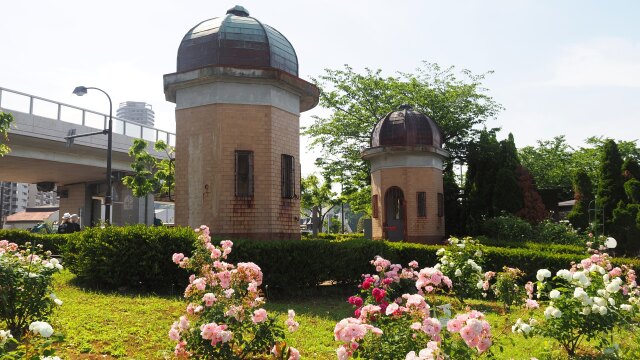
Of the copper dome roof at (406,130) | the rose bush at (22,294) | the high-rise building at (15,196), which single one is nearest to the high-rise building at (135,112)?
the high-rise building at (15,196)

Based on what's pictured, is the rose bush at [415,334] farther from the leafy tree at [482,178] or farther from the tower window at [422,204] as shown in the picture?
the leafy tree at [482,178]

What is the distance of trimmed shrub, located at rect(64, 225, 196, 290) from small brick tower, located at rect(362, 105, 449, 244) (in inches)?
447

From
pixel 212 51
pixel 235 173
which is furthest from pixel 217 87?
pixel 235 173

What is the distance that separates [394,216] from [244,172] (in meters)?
13.0

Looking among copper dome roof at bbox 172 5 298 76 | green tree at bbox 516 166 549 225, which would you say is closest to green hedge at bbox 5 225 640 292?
copper dome roof at bbox 172 5 298 76

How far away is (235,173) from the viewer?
11812 mm

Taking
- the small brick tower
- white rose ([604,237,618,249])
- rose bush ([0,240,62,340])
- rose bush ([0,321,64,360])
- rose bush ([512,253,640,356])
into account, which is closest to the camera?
rose bush ([0,321,64,360])

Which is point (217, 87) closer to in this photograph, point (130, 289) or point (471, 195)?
point (130, 289)

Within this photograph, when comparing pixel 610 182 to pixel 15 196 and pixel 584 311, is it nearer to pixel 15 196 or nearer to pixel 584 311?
pixel 584 311

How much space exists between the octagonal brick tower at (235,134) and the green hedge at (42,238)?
6.64m

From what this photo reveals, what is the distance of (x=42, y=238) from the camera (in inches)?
666

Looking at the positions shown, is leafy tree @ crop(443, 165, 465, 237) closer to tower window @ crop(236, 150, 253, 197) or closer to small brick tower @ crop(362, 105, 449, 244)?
small brick tower @ crop(362, 105, 449, 244)

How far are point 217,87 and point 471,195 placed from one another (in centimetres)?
1598

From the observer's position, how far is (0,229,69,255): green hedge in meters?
16.4
